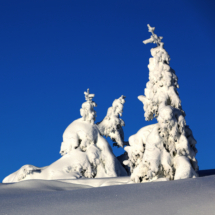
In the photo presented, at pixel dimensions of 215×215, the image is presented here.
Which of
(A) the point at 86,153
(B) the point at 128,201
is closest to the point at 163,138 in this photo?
(B) the point at 128,201

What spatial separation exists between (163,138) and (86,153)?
714cm

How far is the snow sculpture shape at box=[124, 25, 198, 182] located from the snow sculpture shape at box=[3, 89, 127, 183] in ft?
18.0

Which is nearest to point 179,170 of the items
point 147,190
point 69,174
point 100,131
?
point 147,190

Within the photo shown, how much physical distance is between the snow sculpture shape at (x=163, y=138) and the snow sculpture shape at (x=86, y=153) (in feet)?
18.0

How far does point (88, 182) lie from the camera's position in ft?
41.5

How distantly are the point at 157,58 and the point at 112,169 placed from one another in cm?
707

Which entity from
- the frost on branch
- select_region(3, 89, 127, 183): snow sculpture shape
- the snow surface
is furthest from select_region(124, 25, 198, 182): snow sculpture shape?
the frost on branch

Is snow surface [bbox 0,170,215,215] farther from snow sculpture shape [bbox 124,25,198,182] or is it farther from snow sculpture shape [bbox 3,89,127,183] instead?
snow sculpture shape [bbox 3,89,127,183]

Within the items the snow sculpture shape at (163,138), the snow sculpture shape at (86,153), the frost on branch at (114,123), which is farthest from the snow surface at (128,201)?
the frost on branch at (114,123)

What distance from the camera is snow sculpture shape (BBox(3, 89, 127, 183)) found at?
16094 mm

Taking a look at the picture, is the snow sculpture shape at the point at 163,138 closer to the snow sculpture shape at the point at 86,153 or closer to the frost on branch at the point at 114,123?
the snow sculpture shape at the point at 86,153

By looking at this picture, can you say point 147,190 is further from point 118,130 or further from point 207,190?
point 118,130

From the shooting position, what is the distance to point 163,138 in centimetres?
1048

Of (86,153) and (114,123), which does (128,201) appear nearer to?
(86,153)
